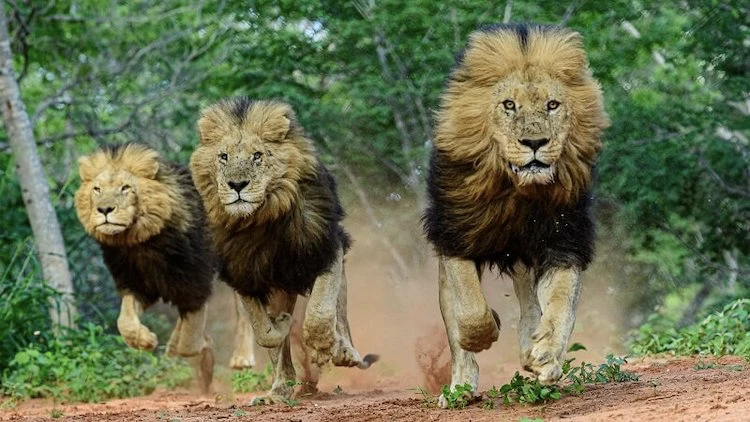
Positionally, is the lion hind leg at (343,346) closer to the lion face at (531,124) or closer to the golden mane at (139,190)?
the golden mane at (139,190)

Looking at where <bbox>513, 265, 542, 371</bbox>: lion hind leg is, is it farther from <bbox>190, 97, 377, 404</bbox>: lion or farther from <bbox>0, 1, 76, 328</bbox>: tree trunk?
<bbox>0, 1, 76, 328</bbox>: tree trunk

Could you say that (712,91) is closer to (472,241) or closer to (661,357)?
(661,357)

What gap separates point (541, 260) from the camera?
6.30 m

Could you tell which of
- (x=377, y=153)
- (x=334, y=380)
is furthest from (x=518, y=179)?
(x=377, y=153)

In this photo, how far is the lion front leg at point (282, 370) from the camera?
26.1 ft

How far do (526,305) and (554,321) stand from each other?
2.91 feet

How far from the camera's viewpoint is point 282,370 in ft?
26.9

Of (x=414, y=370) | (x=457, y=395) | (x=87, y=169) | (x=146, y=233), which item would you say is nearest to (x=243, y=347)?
(x=146, y=233)

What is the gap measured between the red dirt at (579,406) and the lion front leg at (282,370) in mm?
134

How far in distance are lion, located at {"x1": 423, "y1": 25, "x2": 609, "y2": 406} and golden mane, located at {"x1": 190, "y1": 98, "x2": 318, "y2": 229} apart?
1.36 m

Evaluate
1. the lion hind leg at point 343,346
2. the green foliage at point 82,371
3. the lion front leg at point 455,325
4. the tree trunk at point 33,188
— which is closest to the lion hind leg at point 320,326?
the lion hind leg at point 343,346

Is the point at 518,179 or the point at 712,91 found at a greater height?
the point at 712,91

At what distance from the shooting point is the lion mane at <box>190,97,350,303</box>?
24.7ft

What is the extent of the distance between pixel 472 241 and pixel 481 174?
13.5 inches
